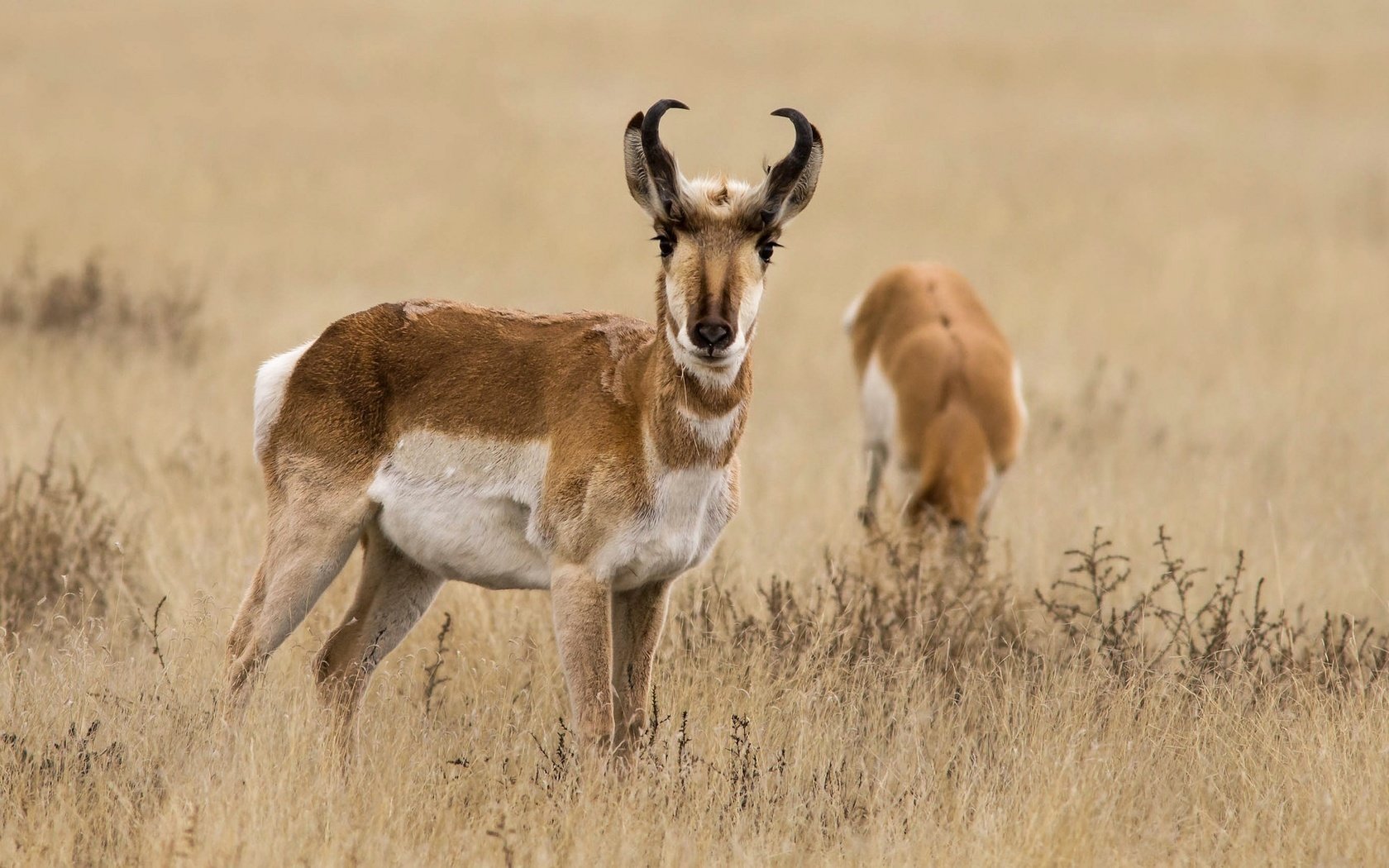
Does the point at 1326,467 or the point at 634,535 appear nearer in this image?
the point at 634,535

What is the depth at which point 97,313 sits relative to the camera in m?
13.7

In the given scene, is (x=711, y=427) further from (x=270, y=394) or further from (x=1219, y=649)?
(x=1219, y=649)

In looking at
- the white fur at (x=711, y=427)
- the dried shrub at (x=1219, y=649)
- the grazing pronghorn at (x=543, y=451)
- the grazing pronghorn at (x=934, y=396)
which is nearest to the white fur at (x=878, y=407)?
the grazing pronghorn at (x=934, y=396)

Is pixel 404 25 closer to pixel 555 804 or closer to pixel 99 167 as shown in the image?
pixel 99 167

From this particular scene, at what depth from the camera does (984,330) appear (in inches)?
410

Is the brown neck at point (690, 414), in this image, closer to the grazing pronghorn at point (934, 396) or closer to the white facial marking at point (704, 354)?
the white facial marking at point (704, 354)

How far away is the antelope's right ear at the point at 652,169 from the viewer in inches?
198

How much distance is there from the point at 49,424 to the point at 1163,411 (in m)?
9.22

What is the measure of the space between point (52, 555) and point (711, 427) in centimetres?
384

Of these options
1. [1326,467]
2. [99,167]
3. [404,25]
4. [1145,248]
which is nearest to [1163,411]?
[1326,467]

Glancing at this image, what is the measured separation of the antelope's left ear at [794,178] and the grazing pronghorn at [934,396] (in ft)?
10.1

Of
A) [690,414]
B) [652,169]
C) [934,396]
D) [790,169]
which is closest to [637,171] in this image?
[652,169]

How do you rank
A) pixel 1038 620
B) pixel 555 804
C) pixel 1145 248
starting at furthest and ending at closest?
1. pixel 1145 248
2. pixel 1038 620
3. pixel 555 804

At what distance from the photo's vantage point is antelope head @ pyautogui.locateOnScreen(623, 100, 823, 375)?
4.96 metres
